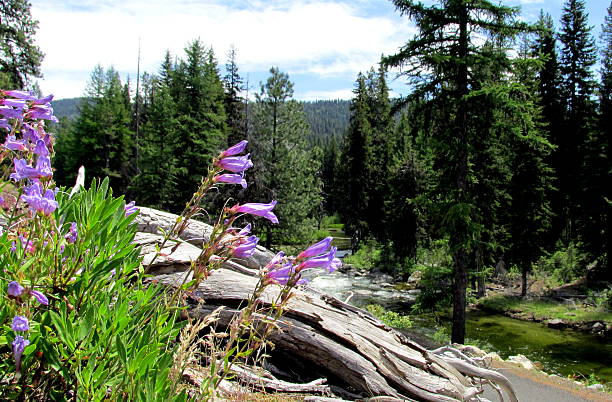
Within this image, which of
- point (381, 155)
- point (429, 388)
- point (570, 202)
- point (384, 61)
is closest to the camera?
point (429, 388)

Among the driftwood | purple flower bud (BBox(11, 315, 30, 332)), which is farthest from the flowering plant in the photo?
the driftwood

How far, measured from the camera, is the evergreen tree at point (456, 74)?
1202cm

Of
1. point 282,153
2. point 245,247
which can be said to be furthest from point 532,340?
point 245,247

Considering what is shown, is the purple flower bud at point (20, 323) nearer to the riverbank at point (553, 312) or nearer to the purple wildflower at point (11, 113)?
the purple wildflower at point (11, 113)

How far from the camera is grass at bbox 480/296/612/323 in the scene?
17.4 m

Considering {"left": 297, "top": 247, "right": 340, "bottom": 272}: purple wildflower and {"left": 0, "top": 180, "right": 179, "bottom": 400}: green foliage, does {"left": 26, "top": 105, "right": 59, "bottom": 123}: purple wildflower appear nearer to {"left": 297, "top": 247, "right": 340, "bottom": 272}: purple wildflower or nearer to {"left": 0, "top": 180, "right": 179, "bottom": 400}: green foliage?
{"left": 0, "top": 180, "right": 179, "bottom": 400}: green foliage

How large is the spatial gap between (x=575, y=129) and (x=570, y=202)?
494cm

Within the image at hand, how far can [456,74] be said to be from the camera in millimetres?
12438

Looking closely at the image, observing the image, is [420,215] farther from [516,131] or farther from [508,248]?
[516,131]

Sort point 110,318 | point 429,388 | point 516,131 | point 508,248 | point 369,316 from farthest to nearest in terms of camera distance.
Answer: point 508,248 < point 516,131 < point 369,316 < point 429,388 < point 110,318

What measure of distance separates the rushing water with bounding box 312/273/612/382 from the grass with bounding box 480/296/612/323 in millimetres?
966

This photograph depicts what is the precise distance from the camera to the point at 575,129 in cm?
2672

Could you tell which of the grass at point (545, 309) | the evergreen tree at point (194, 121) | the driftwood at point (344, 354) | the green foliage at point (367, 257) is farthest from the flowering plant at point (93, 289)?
the green foliage at point (367, 257)

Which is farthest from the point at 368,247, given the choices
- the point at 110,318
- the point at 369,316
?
the point at 110,318
